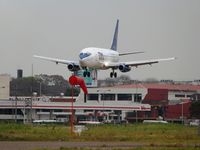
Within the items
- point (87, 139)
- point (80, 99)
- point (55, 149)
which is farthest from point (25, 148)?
point (80, 99)

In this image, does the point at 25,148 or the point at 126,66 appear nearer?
the point at 25,148

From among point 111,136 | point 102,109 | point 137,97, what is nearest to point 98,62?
point 111,136

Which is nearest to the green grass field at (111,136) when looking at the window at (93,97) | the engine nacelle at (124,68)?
the engine nacelle at (124,68)

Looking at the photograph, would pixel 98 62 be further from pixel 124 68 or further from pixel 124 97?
pixel 124 97

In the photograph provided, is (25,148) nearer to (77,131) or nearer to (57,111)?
(77,131)

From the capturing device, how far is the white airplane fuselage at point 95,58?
98125 mm

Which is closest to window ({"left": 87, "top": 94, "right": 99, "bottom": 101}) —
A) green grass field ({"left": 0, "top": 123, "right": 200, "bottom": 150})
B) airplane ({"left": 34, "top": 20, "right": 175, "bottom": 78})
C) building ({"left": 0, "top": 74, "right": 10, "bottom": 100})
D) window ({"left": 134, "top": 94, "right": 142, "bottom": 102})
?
window ({"left": 134, "top": 94, "right": 142, "bottom": 102})

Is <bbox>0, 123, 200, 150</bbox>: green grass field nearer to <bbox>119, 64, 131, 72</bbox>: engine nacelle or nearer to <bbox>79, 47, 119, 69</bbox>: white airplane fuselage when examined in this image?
<bbox>119, 64, 131, 72</bbox>: engine nacelle

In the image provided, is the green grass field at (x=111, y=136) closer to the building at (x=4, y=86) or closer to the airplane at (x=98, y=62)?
the airplane at (x=98, y=62)

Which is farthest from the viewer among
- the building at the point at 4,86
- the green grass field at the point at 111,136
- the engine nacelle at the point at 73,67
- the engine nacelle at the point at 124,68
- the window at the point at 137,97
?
the window at the point at 137,97

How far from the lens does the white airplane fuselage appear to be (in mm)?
98125

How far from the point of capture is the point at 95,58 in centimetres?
9894

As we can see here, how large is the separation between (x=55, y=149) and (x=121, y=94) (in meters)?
140

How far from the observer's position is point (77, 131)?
60.0m
